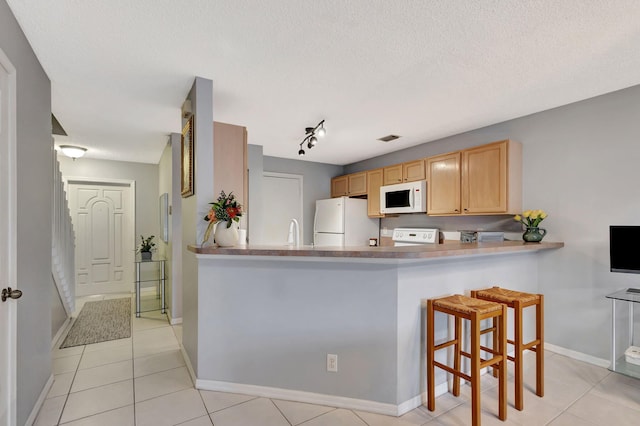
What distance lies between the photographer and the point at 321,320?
6.99 feet

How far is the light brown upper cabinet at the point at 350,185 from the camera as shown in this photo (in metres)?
5.22

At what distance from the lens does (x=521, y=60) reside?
2.15 metres

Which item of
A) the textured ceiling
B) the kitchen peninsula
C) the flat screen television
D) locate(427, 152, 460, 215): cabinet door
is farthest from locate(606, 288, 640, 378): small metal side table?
the textured ceiling

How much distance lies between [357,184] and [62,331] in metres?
4.41

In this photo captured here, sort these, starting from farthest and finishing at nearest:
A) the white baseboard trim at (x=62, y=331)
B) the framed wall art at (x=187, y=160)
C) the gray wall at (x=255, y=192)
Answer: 1. the gray wall at (x=255, y=192)
2. the white baseboard trim at (x=62, y=331)
3. the framed wall art at (x=187, y=160)

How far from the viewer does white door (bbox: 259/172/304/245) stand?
5258 millimetres

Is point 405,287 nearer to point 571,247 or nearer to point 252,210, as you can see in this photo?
point 571,247

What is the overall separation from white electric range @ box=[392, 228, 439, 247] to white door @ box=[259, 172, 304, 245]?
1808 mm

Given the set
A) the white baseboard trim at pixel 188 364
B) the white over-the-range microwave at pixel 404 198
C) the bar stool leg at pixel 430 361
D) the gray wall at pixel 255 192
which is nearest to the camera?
the bar stool leg at pixel 430 361

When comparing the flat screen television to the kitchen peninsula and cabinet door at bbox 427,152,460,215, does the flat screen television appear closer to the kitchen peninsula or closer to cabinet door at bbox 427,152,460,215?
the kitchen peninsula

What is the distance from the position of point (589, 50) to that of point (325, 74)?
1.76 meters

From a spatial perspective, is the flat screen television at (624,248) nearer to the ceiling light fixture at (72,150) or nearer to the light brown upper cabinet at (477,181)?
the light brown upper cabinet at (477,181)

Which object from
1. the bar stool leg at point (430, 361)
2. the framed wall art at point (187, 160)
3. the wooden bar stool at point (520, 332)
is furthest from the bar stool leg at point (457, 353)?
the framed wall art at point (187, 160)

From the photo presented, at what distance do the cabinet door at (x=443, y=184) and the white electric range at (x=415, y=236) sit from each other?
33 cm
